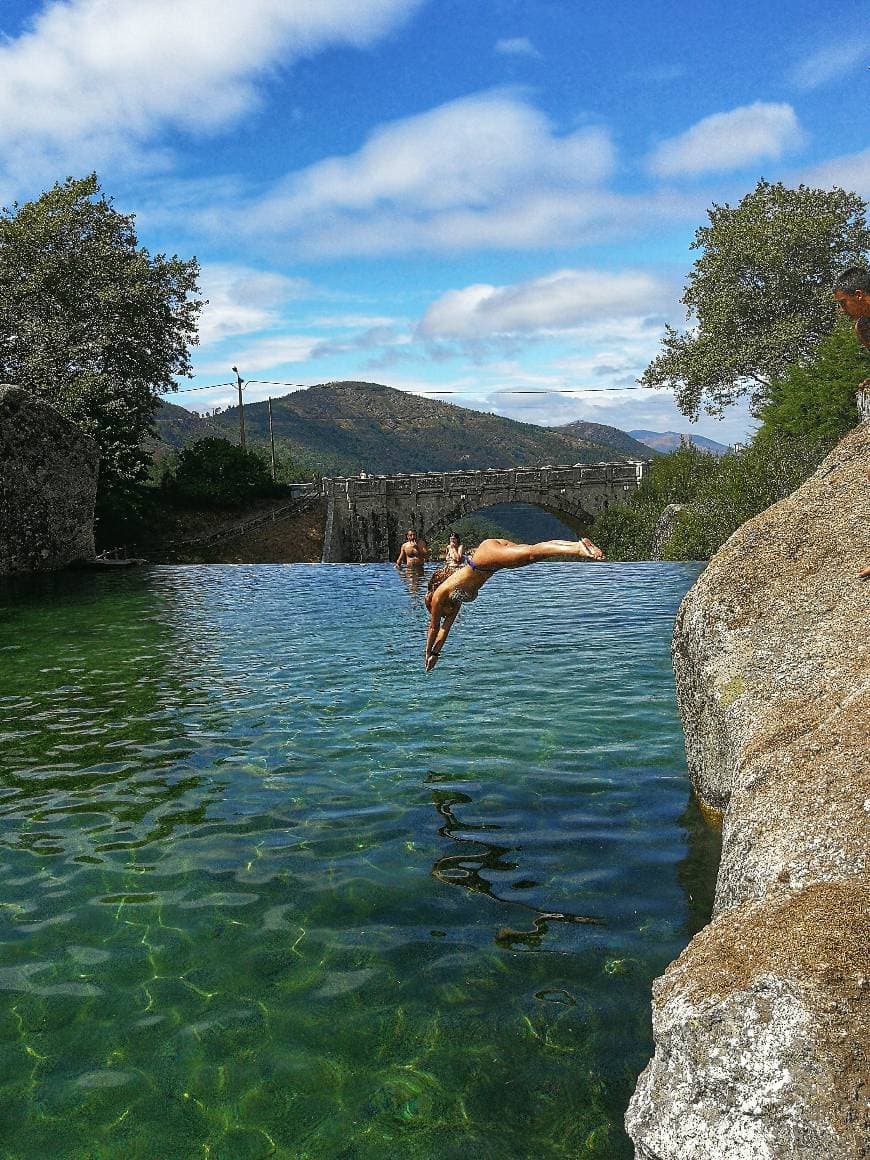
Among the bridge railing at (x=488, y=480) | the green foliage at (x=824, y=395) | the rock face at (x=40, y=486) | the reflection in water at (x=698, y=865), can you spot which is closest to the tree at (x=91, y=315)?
the rock face at (x=40, y=486)

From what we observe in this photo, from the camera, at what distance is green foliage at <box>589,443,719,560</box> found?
182 ft

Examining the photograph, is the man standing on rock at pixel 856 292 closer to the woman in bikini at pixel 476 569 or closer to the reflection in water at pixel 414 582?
the woman in bikini at pixel 476 569

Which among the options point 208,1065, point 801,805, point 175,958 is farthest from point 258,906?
point 801,805

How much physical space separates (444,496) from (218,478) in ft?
58.0

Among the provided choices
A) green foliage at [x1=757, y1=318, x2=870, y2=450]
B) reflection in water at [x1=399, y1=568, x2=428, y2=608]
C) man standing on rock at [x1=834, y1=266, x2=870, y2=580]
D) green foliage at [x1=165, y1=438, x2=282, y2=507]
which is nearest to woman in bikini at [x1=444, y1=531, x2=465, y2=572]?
man standing on rock at [x1=834, y1=266, x2=870, y2=580]

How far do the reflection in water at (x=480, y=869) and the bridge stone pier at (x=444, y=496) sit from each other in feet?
191

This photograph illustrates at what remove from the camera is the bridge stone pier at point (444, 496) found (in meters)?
69.3

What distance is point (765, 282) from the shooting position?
193 feet

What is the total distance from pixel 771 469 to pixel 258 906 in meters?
39.6

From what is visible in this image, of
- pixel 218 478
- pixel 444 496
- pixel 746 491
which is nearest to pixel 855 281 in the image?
pixel 746 491

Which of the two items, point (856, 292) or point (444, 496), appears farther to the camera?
point (444, 496)

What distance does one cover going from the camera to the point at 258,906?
27.2 ft

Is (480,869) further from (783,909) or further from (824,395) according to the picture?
(824,395)

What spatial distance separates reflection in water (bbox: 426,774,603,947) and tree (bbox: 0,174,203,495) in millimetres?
40462
